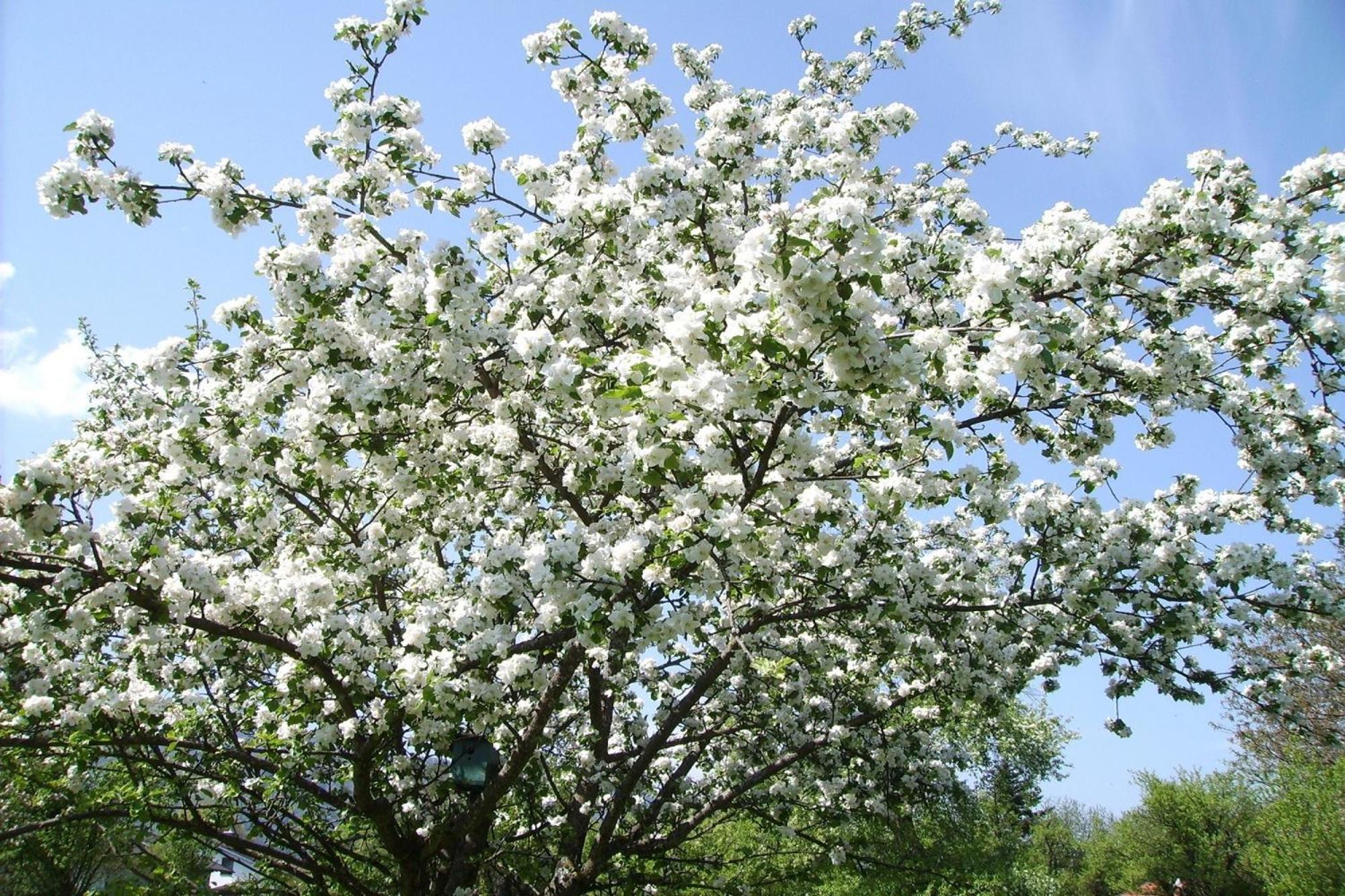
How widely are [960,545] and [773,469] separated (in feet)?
12.1

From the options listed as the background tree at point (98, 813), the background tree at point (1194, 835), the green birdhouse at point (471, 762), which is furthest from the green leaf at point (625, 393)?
the background tree at point (1194, 835)

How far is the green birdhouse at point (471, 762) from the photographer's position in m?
5.59

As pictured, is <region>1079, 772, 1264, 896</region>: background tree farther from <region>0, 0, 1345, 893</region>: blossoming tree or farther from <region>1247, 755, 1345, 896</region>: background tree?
<region>0, 0, 1345, 893</region>: blossoming tree

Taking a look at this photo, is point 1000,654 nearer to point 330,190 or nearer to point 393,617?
point 393,617

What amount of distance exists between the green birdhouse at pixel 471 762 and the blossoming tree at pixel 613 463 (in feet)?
0.64

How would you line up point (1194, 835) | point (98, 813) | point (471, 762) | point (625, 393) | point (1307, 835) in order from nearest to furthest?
1. point (625, 393)
2. point (471, 762)
3. point (98, 813)
4. point (1307, 835)
5. point (1194, 835)

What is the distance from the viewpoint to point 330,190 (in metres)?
5.96

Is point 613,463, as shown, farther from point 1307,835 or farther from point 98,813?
point 1307,835

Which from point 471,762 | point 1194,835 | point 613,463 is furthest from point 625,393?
point 1194,835

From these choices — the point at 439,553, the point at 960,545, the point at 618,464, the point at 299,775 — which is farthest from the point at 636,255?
the point at 299,775

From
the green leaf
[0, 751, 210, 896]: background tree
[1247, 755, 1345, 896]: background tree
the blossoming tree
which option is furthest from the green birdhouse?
[1247, 755, 1345, 896]: background tree

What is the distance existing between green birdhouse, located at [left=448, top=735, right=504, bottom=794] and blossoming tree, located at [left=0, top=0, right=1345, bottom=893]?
7.7 inches

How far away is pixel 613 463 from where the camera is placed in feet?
19.7

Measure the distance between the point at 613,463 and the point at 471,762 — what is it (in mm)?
2392
